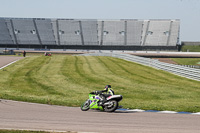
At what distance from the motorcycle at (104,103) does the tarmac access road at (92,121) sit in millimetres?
236

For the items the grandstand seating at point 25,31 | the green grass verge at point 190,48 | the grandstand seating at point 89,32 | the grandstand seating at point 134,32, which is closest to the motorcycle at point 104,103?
the grandstand seating at point 134,32

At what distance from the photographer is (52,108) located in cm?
1179

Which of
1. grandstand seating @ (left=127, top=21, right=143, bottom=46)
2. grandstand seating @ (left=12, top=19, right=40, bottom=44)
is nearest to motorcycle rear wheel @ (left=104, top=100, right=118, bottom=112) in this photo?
grandstand seating @ (left=127, top=21, right=143, bottom=46)

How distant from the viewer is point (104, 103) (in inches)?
445

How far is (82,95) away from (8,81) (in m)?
7.92

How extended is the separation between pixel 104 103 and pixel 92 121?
1.90 metres

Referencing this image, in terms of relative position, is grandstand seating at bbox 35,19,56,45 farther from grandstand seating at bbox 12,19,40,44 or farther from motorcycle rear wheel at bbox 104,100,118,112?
motorcycle rear wheel at bbox 104,100,118,112

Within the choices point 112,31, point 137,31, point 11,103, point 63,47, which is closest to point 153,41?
point 137,31

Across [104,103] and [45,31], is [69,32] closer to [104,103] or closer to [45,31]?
[45,31]

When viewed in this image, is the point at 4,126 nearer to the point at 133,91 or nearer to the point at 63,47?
the point at 133,91

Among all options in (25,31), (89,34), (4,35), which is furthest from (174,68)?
(4,35)

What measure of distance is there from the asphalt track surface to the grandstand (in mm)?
76415

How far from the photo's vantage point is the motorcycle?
36.5 ft

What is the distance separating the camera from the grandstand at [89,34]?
8812 cm
